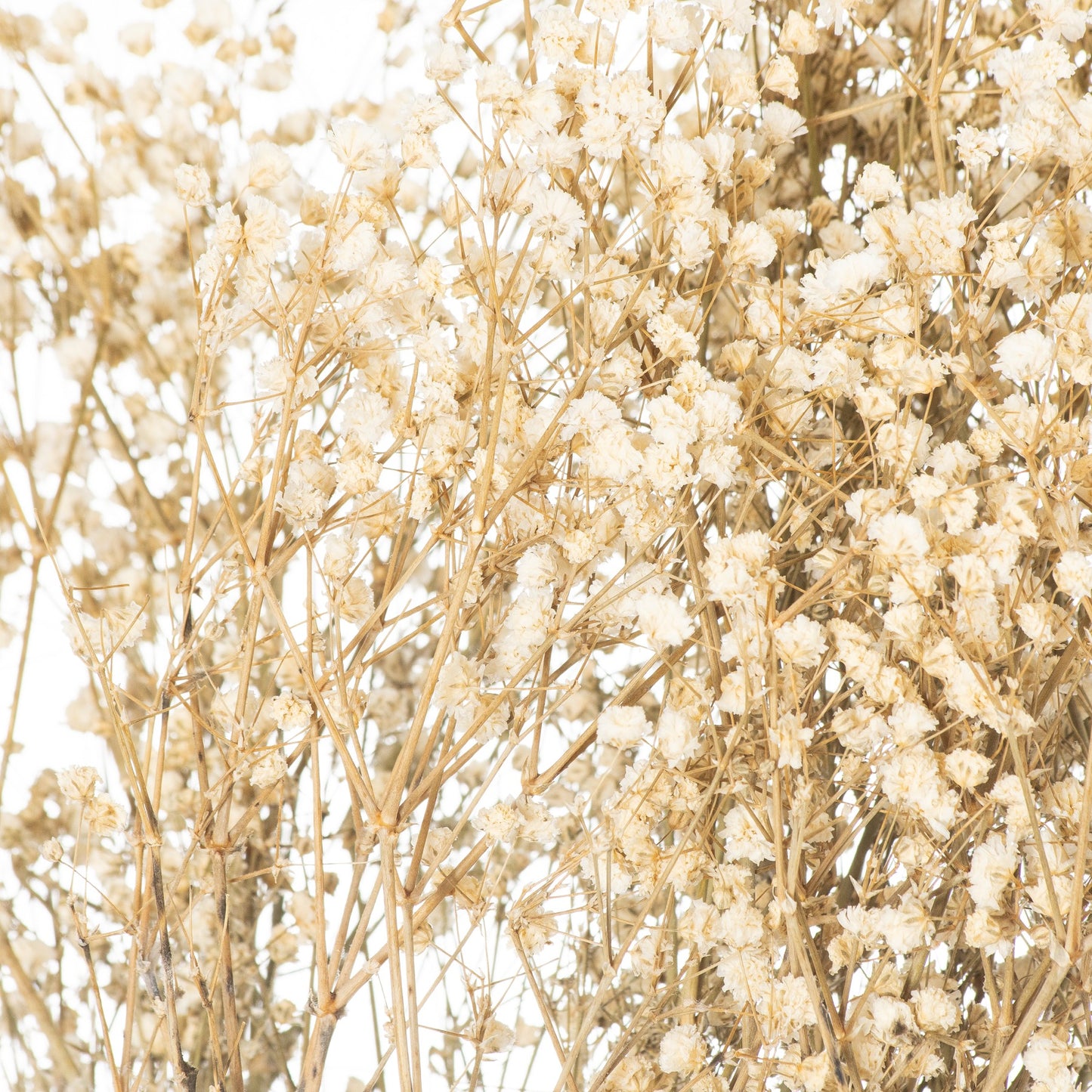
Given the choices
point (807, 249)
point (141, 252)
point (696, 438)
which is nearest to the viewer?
point (696, 438)

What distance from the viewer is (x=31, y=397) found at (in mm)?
737

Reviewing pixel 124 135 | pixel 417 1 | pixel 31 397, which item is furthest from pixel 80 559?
pixel 417 1

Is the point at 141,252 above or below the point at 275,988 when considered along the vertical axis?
above

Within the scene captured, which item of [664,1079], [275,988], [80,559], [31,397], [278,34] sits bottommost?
[664,1079]

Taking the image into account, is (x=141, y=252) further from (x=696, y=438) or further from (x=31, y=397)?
(x=696, y=438)

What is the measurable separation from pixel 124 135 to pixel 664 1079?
0.57 metres

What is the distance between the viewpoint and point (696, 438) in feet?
1.23

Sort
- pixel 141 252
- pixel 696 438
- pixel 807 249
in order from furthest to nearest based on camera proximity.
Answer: pixel 141 252 < pixel 807 249 < pixel 696 438

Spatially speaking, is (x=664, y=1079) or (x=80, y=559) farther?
(x=80, y=559)

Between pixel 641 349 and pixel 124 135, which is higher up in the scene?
pixel 124 135

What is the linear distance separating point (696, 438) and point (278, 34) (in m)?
0.47

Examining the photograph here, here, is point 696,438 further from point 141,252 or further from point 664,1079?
point 141,252

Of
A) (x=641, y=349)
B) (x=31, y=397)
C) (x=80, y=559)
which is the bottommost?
(x=641, y=349)

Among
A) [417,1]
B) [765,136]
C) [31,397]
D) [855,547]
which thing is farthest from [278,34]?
[855,547]
